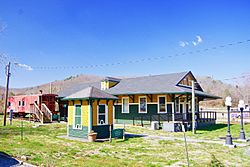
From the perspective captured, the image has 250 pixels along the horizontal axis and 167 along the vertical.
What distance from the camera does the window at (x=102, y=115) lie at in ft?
45.9

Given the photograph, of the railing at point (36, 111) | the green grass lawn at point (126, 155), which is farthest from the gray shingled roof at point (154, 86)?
the green grass lawn at point (126, 155)

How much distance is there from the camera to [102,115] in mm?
14164

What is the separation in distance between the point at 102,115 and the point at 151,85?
9.44m

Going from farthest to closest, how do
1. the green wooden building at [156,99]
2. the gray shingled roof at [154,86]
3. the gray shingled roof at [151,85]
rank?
the gray shingled roof at [151,85], the green wooden building at [156,99], the gray shingled roof at [154,86]

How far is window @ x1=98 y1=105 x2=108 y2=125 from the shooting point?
45.9 ft

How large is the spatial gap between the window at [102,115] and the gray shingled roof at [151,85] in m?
6.99

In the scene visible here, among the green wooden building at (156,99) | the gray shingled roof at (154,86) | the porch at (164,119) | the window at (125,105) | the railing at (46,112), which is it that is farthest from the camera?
the railing at (46,112)

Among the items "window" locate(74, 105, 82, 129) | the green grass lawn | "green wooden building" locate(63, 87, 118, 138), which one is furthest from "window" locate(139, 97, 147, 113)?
the green grass lawn

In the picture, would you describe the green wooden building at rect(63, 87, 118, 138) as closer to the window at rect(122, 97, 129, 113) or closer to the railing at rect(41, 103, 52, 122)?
the window at rect(122, 97, 129, 113)

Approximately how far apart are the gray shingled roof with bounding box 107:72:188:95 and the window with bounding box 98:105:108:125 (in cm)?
699

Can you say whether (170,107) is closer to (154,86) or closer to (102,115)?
(154,86)

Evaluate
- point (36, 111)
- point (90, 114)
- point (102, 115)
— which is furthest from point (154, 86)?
point (36, 111)

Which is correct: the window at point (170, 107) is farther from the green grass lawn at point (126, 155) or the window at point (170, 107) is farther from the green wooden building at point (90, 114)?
the green grass lawn at point (126, 155)

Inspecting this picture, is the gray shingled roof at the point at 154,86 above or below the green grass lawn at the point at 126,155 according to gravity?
above
